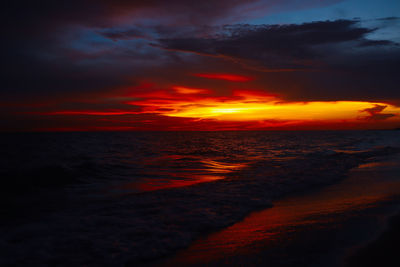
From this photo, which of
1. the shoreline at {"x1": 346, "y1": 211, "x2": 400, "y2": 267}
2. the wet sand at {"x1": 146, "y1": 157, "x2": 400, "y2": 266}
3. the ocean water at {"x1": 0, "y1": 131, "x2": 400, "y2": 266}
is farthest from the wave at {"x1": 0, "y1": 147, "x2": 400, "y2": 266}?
the shoreline at {"x1": 346, "y1": 211, "x2": 400, "y2": 267}

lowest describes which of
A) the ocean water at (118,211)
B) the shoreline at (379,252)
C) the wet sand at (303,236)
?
the ocean water at (118,211)

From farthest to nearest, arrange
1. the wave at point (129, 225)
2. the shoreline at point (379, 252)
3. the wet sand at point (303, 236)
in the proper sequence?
1. the wave at point (129, 225)
2. the wet sand at point (303, 236)
3. the shoreline at point (379, 252)

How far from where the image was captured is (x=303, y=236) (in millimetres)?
4840

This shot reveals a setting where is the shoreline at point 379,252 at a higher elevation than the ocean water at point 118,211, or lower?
higher

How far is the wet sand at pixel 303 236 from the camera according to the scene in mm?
4039

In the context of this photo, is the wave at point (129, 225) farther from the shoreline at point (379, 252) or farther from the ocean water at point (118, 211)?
the shoreline at point (379, 252)

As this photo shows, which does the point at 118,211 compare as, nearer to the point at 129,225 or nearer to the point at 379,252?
the point at 129,225

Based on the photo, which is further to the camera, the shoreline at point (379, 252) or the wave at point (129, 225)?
the wave at point (129, 225)

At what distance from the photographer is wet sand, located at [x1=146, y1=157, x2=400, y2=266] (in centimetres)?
404

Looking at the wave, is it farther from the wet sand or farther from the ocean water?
the wet sand

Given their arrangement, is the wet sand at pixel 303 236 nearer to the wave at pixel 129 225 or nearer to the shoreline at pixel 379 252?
the shoreline at pixel 379 252

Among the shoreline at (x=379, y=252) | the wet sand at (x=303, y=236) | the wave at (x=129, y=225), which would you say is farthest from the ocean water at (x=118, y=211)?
the shoreline at (x=379, y=252)

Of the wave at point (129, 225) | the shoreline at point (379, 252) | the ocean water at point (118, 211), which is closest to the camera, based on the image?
the shoreline at point (379, 252)

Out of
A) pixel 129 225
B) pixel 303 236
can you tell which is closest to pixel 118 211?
pixel 129 225
